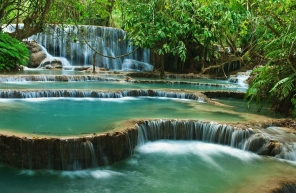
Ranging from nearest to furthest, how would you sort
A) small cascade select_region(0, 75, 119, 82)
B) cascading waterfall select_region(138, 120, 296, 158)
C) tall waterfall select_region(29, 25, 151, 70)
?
cascading waterfall select_region(138, 120, 296, 158) < small cascade select_region(0, 75, 119, 82) < tall waterfall select_region(29, 25, 151, 70)

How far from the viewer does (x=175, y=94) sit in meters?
11.9

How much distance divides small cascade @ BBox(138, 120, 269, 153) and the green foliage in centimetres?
1015

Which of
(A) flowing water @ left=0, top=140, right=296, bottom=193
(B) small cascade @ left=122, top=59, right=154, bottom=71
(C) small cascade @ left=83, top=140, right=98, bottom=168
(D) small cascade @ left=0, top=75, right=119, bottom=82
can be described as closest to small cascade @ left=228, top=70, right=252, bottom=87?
(B) small cascade @ left=122, top=59, right=154, bottom=71

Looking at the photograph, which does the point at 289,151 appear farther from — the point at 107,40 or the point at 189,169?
the point at 107,40

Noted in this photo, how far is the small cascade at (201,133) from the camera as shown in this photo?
23.3 ft

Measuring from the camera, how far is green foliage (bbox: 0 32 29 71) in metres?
15.6

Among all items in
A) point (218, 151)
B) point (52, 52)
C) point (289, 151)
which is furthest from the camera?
point (52, 52)

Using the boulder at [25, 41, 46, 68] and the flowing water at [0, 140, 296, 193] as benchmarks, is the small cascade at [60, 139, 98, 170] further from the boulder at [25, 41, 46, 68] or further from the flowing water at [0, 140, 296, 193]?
the boulder at [25, 41, 46, 68]

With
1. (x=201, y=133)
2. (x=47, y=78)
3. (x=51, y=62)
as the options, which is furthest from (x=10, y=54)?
(x=201, y=133)

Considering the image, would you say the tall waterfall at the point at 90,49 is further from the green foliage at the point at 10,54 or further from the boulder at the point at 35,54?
the green foliage at the point at 10,54

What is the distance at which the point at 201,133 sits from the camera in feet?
25.2

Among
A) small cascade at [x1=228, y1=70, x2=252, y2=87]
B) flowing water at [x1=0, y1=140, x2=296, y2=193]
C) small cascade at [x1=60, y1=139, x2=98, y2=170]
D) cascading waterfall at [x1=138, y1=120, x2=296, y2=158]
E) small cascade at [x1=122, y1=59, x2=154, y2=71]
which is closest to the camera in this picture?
flowing water at [x1=0, y1=140, x2=296, y2=193]

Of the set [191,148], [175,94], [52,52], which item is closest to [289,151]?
[191,148]

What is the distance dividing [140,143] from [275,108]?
4.59 metres
